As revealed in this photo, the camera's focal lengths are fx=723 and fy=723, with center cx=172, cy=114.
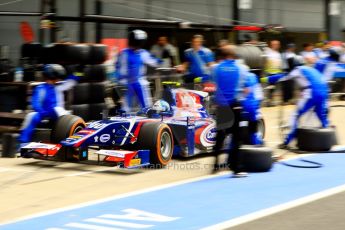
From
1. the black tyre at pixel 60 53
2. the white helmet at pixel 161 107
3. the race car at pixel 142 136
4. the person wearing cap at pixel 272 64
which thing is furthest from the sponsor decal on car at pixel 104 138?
the person wearing cap at pixel 272 64

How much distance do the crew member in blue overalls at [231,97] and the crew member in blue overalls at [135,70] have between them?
3552mm

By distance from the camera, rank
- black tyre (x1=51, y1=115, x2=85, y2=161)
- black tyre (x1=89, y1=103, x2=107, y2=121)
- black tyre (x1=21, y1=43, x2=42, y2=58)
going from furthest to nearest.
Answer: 1. black tyre (x1=21, y1=43, x2=42, y2=58)
2. black tyre (x1=89, y1=103, x2=107, y2=121)
3. black tyre (x1=51, y1=115, x2=85, y2=161)

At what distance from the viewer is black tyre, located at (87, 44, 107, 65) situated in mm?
14555

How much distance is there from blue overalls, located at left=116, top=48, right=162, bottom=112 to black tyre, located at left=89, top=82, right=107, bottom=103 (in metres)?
1.48

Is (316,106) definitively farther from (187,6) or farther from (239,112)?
(187,6)

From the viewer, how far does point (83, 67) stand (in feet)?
47.9

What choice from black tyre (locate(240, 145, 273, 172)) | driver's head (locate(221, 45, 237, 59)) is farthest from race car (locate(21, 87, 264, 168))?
driver's head (locate(221, 45, 237, 59))

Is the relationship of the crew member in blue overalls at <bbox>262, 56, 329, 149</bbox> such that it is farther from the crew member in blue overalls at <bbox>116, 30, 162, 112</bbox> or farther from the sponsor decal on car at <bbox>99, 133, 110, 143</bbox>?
the sponsor decal on car at <bbox>99, 133, 110, 143</bbox>

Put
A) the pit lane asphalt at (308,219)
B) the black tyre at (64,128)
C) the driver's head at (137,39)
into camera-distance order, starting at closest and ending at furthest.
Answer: the pit lane asphalt at (308,219) → the black tyre at (64,128) → the driver's head at (137,39)

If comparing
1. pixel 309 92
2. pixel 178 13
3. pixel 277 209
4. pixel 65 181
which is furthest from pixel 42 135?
pixel 178 13

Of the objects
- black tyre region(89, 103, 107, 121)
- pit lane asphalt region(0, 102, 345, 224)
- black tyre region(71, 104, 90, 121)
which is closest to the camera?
pit lane asphalt region(0, 102, 345, 224)

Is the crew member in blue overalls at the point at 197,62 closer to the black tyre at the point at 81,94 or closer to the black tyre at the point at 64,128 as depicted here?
the black tyre at the point at 81,94

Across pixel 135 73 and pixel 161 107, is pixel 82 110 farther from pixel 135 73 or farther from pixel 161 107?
pixel 161 107

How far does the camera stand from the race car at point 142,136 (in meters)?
10.4
